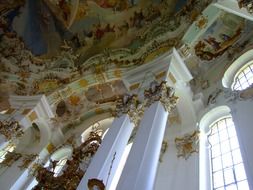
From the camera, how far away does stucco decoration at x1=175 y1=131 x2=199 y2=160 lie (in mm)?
9384

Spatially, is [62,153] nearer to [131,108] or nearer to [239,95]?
[131,108]

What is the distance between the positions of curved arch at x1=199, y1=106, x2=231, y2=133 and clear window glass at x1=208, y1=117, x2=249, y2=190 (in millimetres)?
185

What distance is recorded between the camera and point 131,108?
900 cm

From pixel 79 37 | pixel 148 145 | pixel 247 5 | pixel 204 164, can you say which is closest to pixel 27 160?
pixel 79 37

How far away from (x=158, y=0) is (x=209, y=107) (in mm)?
5273

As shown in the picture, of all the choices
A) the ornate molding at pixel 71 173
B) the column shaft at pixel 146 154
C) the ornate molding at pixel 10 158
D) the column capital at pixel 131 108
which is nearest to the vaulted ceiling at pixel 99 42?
the ornate molding at pixel 10 158

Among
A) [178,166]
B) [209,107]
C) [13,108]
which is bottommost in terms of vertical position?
[178,166]

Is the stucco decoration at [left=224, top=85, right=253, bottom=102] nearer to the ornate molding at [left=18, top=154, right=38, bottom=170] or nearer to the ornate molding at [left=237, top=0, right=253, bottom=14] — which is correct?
the ornate molding at [left=237, top=0, right=253, bottom=14]

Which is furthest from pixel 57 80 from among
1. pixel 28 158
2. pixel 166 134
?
pixel 166 134

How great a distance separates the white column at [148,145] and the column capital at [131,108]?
0.36 m

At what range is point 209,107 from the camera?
10617mm

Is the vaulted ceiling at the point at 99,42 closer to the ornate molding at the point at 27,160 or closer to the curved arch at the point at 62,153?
the curved arch at the point at 62,153

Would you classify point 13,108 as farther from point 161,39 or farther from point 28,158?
point 161,39

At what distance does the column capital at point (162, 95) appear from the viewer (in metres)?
8.60
